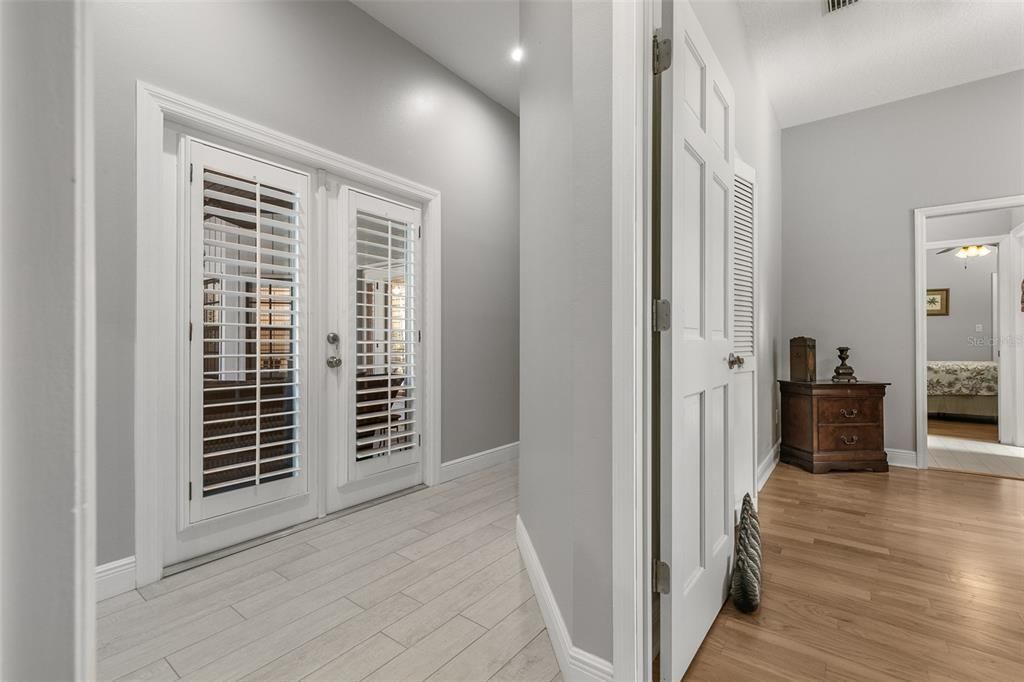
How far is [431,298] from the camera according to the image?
10.4ft

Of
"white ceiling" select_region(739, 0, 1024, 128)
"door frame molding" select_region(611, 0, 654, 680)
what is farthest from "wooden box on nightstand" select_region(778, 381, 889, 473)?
"door frame molding" select_region(611, 0, 654, 680)

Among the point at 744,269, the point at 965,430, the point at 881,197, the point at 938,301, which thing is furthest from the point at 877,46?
the point at 938,301

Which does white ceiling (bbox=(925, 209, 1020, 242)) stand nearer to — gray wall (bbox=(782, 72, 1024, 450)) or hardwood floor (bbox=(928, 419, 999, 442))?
gray wall (bbox=(782, 72, 1024, 450))

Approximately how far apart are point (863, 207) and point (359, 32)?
13.4 ft

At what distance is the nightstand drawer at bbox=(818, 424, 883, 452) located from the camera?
357 centimetres

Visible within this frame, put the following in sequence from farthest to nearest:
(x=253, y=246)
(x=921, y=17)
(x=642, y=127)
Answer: (x=921, y=17) < (x=253, y=246) < (x=642, y=127)

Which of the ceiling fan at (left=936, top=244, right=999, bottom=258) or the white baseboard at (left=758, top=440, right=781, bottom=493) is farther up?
the ceiling fan at (left=936, top=244, right=999, bottom=258)

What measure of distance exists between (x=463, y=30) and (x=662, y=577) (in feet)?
10.3

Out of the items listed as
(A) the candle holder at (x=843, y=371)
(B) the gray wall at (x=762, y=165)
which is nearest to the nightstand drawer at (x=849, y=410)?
(A) the candle holder at (x=843, y=371)

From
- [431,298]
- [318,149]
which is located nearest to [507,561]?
[431,298]

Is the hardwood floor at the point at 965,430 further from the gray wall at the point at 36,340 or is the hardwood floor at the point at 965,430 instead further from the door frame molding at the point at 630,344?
the gray wall at the point at 36,340

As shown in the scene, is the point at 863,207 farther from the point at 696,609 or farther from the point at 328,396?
the point at 328,396

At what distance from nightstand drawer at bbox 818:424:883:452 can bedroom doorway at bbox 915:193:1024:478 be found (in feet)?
1.52

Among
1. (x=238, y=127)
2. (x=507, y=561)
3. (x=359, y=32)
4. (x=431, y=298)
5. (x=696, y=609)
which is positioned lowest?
(x=507, y=561)
